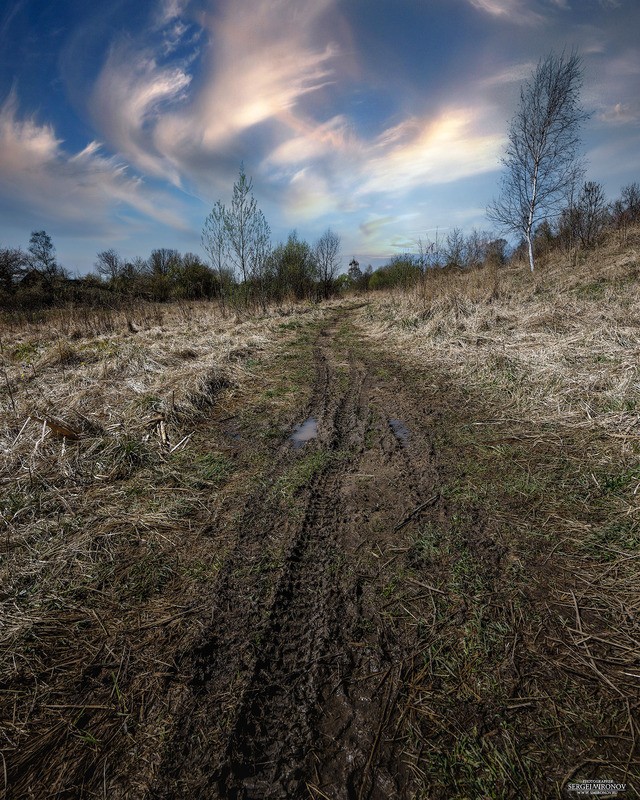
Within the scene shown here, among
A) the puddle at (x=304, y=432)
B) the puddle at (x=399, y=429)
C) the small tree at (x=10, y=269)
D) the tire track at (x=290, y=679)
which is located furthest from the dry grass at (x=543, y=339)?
the small tree at (x=10, y=269)

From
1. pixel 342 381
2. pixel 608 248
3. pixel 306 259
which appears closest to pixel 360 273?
pixel 306 259

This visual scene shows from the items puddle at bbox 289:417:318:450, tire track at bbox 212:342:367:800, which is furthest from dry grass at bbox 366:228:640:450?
tire track at bbox 212:342:367:800

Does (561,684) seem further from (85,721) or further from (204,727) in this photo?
(85,721)

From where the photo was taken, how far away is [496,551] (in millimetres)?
2115

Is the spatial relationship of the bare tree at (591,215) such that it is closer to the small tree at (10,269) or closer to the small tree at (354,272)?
the small tree at (354,272)

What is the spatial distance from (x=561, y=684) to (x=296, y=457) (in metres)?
2.47

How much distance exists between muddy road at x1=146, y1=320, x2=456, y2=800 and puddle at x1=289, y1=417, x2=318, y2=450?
0.67 m

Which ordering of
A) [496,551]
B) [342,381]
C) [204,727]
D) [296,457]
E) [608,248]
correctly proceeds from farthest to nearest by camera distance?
[608,248] < [342,381] < [296,457] < [496,551] < [204,727]

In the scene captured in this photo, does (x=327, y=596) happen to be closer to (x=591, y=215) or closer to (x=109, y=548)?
(x=109, y=548)

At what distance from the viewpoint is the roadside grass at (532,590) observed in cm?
122

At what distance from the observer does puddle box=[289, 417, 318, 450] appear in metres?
3.86

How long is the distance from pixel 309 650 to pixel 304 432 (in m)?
2.63

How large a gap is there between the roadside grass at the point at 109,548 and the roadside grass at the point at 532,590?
45.0 inches

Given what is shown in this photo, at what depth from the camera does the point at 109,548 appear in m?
2.31
